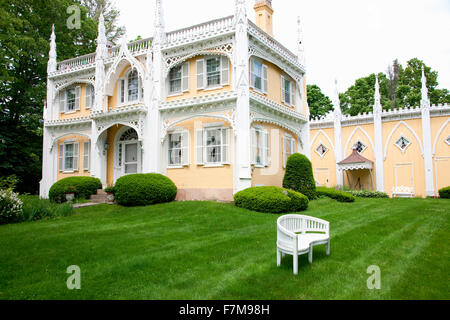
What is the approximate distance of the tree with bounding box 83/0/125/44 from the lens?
102 feet

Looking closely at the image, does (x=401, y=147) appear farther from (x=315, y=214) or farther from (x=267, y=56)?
(x=315, y=214)

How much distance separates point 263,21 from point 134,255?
17.3m

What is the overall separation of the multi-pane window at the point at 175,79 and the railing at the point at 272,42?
440 centimetres

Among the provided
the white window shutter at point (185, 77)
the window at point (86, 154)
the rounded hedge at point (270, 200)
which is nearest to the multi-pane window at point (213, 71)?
the white window shutter at point (185, 77)

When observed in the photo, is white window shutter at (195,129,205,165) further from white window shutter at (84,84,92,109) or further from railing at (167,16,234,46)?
white window shutter at (84,84,92,109)

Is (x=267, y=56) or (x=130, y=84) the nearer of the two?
(x=267, y=56)

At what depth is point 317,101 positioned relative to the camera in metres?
39.0

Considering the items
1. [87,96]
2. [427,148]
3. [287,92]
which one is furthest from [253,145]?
[427,148]

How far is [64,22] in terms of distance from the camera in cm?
2581

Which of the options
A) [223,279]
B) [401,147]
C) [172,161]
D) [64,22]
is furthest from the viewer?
[64,22]

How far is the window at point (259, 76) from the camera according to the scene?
1659cm

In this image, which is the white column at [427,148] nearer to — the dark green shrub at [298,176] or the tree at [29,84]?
the dark green shrub at [298,176]
